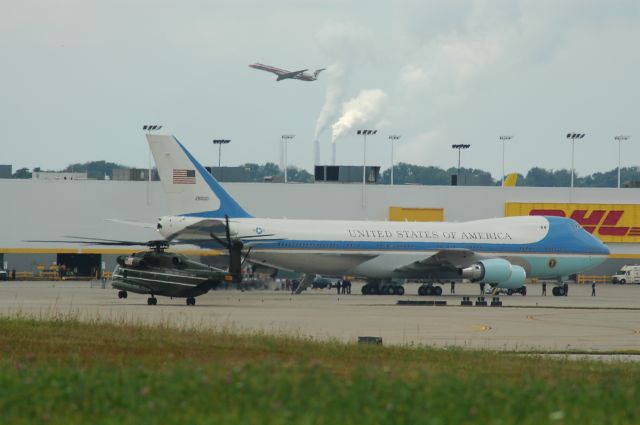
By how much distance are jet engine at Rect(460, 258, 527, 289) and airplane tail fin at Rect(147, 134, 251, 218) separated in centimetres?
1484

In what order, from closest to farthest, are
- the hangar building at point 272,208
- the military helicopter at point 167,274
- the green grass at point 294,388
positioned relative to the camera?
the green grass at point 294,388
the military helicopter at point 167,274
the hangar building at point 272,208

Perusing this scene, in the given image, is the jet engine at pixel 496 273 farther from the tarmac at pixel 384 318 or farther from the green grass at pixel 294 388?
the green grass at pixel 294 388

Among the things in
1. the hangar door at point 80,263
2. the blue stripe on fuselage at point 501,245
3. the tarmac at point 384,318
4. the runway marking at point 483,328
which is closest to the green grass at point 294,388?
the tarmac at point 384,318

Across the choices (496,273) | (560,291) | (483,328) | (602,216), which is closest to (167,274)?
(483,328)

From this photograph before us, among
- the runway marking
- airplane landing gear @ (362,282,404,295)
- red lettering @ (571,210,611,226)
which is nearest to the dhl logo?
red lettering @ (571,210,611,226)

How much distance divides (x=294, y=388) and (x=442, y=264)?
5434 centimetres

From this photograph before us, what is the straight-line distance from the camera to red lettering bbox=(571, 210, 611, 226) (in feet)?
328

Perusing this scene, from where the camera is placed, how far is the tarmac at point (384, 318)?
108 ft

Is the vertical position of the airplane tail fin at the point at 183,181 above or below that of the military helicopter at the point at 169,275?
above

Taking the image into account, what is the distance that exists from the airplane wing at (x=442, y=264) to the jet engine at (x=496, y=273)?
1.26m

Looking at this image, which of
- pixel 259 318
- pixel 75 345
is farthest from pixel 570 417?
pixel 259 318

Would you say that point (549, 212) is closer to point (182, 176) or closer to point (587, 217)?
point (587, 217)

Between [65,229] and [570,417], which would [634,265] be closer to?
[65,229]

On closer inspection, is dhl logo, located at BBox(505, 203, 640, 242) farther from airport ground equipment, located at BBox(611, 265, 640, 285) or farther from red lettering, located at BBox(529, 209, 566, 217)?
airport ground equipment, located at BBox(611, 265, 640, 285)
